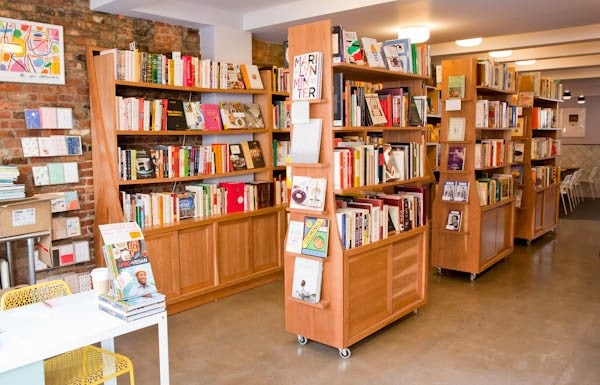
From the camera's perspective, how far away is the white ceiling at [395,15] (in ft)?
16.5

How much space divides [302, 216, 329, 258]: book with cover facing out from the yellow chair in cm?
155

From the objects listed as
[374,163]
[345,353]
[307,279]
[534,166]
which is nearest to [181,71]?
[374,163]

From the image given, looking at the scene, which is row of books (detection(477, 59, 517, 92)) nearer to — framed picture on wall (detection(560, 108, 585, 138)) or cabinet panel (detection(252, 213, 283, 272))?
cabinet panel (detection(252, 213, 283, 272))

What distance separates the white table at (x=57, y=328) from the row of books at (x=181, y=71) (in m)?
2.42

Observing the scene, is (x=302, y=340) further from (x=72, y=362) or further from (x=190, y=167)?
(x=190, y=167)

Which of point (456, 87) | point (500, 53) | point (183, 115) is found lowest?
point (183, 115)

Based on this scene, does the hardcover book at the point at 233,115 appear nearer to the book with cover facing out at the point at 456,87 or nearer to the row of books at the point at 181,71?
the row of books at the point at 181,71

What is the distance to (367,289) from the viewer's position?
13.5ft

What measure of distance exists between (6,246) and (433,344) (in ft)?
11.3

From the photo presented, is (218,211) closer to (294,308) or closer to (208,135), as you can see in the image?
(208,135)

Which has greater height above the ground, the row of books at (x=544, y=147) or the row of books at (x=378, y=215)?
the row of books at (x=544, y=147)

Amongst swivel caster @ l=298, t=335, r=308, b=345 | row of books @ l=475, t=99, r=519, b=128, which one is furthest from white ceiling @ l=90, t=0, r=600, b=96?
swivel caster @ l=298, t=335, r=308, b=345

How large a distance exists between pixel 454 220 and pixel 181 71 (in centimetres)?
331

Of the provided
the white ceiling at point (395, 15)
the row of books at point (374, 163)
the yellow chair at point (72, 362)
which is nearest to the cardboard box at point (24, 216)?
the yellow chair at point (72, 362)
